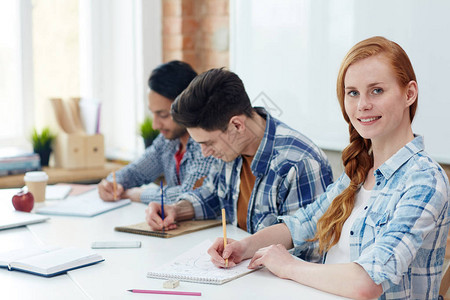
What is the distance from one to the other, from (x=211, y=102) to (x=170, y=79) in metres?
0.68

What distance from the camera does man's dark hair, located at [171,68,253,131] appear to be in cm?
197

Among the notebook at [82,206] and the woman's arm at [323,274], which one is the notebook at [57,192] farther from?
the woman's arm at [323,274]

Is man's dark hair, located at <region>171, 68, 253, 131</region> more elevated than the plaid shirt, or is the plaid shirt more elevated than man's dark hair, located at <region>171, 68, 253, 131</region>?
man's dark hair, located at <region>171, 68, 253, 131</region>

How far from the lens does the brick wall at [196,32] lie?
11.6ft

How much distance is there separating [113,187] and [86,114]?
1.17 m

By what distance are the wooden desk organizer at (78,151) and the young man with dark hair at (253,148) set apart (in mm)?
1539

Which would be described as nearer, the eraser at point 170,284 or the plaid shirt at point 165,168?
the eraser at point 170,284

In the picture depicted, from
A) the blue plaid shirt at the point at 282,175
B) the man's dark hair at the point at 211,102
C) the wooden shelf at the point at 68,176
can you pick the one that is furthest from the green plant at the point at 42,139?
the blue plaid shirt at the point at 282,175

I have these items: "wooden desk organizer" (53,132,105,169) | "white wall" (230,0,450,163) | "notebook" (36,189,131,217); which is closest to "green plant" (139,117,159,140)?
"wooden desk organizer" (53,132,105,169)

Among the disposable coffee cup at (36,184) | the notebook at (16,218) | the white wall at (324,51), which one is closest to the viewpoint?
the notebook at (16,218)

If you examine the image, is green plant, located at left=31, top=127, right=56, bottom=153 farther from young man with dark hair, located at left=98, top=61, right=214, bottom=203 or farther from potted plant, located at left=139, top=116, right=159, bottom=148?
young man with dark hair, located at left=98, top=61, right=214, bottom=203

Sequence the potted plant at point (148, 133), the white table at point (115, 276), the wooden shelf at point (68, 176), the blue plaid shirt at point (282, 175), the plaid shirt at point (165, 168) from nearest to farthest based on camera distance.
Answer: the white table at point (115, 276) → the blue plaid shirt at point (282, 175) → the plaid shirt at point (165, 168) → the wooden shelf at point (68, 176) → the potted plant at point (148, 133)

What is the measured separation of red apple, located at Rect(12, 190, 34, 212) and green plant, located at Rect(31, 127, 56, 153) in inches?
49.3

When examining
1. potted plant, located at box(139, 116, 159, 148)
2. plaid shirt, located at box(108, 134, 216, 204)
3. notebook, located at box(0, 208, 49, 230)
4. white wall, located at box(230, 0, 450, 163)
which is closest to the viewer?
notebook, located at box(0, 208, 49, 230)
